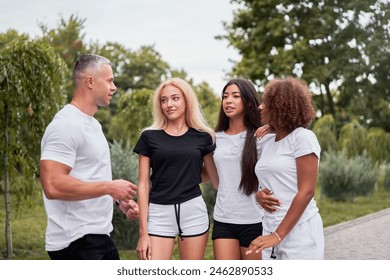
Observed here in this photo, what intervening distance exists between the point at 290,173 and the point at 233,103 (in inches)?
35.5

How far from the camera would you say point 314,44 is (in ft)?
85.1

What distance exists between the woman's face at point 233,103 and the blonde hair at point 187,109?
0.21 m

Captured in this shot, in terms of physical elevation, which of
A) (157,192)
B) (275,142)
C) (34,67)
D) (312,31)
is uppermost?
(312,31)

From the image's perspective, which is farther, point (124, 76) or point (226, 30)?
point (124, 76)

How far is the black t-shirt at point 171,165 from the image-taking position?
144 inches

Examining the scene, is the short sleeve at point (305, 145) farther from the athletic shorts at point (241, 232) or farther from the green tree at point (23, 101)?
the green tree at point (23, 101)

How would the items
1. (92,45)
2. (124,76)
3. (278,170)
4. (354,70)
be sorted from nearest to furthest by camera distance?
1. (278,170)
2. (354,70)
3. (92,45)
4. (124,76)

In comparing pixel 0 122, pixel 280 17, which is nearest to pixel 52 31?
pixel 280 17

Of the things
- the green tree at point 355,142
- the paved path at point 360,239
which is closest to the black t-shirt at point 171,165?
the paved path at point 360,239

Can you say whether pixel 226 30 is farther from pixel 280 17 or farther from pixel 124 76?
pixel 124 76

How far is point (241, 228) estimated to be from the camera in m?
3.85

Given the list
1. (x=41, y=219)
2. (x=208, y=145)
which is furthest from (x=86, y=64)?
(x=41, y=219)

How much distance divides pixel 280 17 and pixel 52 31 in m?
9.49

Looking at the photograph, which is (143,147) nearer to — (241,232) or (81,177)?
(81,177)
